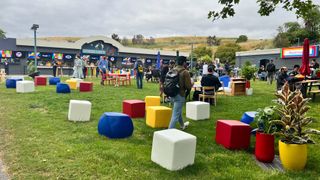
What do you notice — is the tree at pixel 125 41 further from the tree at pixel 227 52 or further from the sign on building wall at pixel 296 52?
the sign on building wall at pixel 296 52

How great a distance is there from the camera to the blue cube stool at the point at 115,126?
648 cm

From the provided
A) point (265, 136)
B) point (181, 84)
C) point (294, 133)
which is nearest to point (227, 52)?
point (181, 84)

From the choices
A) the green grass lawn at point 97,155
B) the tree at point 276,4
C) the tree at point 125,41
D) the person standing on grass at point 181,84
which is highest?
Result: the tree at point 125,41

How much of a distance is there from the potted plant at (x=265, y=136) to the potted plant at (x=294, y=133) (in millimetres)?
170

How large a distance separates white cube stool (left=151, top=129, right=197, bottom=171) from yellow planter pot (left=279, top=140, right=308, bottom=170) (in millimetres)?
1472

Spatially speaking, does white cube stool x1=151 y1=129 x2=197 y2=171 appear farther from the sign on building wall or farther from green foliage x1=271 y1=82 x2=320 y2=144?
the sign on building wall

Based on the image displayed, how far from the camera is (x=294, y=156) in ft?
16.3

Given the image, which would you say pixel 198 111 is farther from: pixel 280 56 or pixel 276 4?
pixel 280 56

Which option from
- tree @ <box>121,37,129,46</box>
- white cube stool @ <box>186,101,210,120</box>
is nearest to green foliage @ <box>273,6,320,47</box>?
white cube stool @ <box>186,101,210,120</box>

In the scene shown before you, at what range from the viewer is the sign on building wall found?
32.6 meters

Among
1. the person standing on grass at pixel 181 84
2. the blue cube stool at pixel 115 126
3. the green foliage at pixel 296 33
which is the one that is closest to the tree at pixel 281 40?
the green foliage at pixel 296 33

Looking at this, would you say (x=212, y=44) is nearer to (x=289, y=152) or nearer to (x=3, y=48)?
(x=3, y=48)

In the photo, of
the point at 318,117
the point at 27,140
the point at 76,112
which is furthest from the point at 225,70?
the point at 27,140

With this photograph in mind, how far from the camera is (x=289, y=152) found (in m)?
4.98
